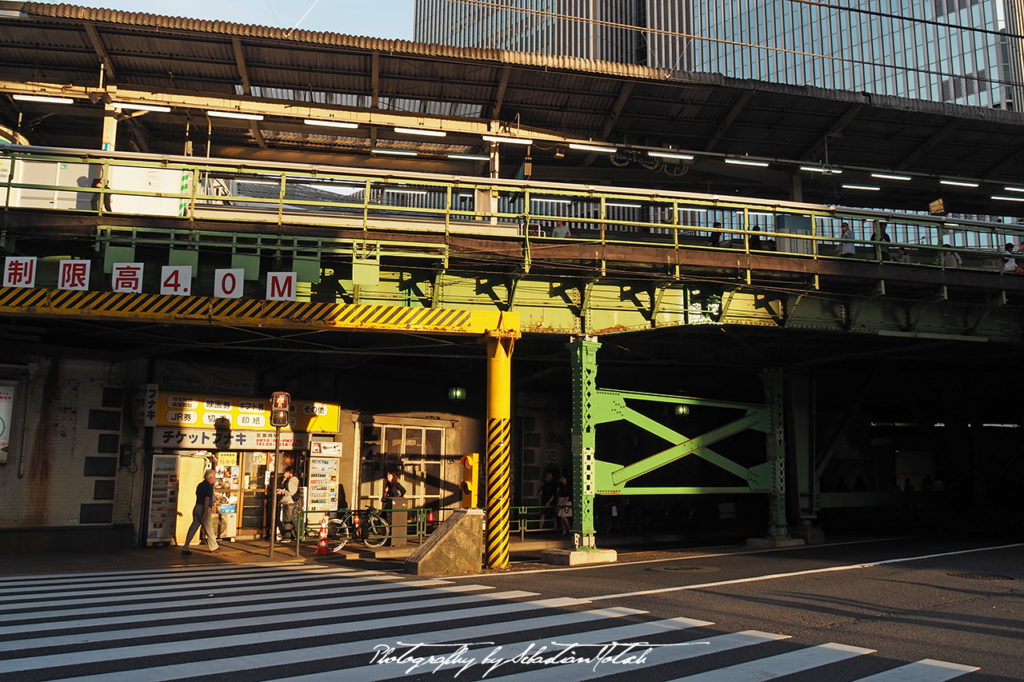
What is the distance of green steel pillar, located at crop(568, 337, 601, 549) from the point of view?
16750 millimetres

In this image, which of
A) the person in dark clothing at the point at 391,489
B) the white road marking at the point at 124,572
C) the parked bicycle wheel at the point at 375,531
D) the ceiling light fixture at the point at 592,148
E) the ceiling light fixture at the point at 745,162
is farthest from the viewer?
the ceiling light fixture at the point at 745,162

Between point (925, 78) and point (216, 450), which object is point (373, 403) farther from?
point (925, 78)

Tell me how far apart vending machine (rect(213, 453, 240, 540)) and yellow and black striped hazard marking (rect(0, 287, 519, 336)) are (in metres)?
6.37

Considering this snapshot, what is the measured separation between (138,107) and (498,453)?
1408cm

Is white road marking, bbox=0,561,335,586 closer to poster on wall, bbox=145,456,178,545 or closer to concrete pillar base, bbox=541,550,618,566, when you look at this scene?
poster on wall, bbox=145,456,178,545

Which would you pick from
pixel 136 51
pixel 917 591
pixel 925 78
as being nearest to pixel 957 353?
pixel 917 591

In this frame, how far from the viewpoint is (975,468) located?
99.3ft

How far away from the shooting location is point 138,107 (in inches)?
816

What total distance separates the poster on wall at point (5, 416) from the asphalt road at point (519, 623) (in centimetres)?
476

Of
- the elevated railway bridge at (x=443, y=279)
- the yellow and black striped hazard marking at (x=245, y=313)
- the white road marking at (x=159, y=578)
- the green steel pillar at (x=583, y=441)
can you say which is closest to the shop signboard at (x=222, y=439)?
the elevated railway bridge at (x=443, y=279)

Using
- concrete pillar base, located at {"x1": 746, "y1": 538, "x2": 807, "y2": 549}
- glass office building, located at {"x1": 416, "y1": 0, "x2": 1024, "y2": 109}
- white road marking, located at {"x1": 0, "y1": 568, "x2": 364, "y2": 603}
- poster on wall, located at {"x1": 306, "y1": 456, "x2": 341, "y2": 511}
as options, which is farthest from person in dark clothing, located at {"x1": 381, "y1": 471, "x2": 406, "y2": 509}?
glass office building, located at {"x1": 416, "y1": 0, "x2": 1024, "y2": 109}

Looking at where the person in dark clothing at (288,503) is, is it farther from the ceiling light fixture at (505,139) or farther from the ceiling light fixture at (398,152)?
the ceiling light fixture at (505,139)

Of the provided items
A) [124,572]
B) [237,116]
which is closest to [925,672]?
[124,572]

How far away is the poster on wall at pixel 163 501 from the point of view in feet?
61.8
